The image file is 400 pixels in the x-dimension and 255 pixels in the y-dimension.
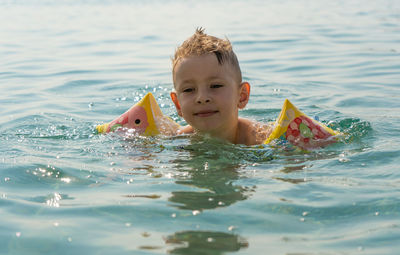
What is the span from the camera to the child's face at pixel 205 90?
4.73 meters

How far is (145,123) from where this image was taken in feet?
18.5

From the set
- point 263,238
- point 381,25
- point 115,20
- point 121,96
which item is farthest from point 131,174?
point 115,20

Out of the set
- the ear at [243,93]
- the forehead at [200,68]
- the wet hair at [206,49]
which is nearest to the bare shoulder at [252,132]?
the ear at [243,93]

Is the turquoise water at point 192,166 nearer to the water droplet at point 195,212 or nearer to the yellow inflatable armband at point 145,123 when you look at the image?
the water droplet at point 195,212

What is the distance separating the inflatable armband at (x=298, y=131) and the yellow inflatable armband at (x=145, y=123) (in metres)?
1.14

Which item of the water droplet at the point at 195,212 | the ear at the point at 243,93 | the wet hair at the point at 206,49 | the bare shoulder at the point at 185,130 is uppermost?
the wet hair at the point at 206,49

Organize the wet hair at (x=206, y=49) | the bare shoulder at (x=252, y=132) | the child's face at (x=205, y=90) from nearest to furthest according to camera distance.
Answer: the child's face at (x=205, y=90) < the wet hair at (x=206, y=49) < the bare shoulder at (x=252, y=132)

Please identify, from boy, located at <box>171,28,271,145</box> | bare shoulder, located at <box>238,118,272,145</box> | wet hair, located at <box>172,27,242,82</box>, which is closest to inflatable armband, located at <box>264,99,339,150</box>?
bare shoulder, located at <box>238,118,272,145</box>

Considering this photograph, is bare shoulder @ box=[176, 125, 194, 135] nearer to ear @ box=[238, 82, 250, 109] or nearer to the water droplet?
ear @ box=[238, 82, 250, 109]

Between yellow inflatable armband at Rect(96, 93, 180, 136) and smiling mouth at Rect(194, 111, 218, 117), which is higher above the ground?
yellow inflatable armband at Rect(96, 93, 180, 136)

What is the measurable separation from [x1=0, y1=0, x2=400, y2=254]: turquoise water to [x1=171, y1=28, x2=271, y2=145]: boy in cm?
28

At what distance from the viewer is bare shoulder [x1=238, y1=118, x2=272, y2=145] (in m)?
5.19

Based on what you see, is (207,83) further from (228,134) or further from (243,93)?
(228,134)

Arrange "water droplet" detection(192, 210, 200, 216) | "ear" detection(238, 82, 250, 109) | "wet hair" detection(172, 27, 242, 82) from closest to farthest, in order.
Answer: "water droplet" detection(192, 210, 200, 216) < "wet hair" detection(172, 27, 242, 82) < "ear" detection(238, 82, 250, 109)
